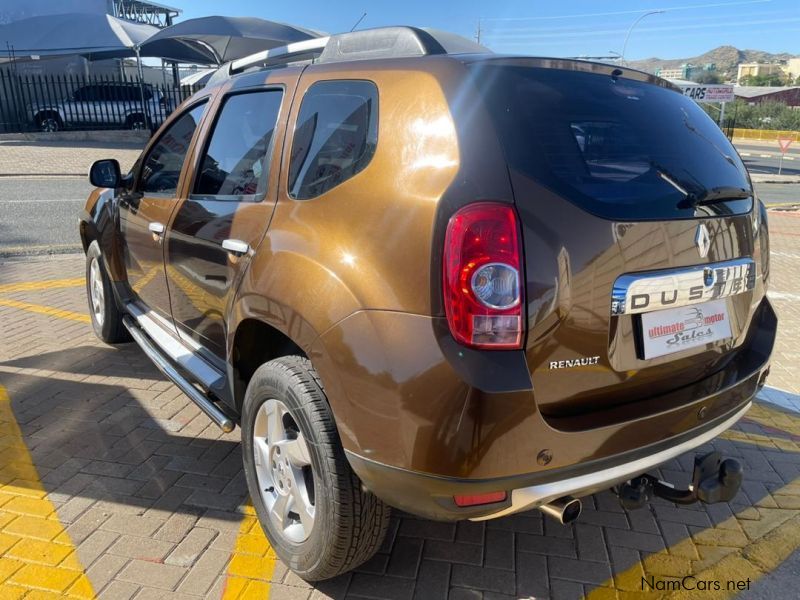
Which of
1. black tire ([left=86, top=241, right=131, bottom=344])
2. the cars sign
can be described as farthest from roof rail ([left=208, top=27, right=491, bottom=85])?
the cars sign

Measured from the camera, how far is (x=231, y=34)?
818 inches

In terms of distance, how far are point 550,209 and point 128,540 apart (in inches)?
84.9

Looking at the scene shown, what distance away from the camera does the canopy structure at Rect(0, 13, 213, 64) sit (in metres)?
30.8

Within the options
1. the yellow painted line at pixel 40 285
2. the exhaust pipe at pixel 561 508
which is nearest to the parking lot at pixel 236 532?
the exhaust pipe at pixel 561 508

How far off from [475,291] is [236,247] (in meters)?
1.19

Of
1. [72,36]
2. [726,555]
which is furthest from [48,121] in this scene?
[726,555]

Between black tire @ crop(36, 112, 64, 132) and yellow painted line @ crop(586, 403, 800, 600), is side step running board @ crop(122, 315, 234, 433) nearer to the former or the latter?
yellow painted line @ crop(586, 403, 800, 600)

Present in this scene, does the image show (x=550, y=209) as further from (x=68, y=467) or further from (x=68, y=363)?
(x=68, y=363)

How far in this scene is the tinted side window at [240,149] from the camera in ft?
8.66

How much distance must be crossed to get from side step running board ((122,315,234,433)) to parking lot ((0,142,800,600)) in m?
0.38

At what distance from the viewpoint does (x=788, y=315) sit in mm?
5844

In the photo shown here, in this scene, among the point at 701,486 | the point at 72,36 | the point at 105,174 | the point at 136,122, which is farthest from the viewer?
the point at 72,36

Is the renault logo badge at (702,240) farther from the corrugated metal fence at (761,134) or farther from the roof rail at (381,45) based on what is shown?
the corrugated metal fence at (761,134)

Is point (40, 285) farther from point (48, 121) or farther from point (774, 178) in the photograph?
point (774, 178)
